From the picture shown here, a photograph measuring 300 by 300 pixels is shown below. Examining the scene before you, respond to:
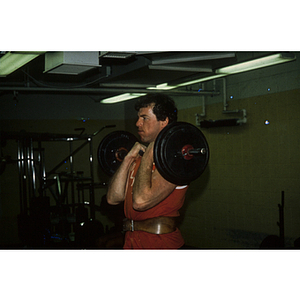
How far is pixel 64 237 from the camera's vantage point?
369cm

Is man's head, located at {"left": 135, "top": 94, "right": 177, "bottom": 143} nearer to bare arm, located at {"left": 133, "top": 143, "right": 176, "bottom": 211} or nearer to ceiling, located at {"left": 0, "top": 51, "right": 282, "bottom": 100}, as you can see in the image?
bare arm, located at {"left": 133, "top": 143, "right": 176, "bottom": 211}

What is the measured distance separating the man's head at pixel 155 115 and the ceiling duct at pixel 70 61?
17.3 inches

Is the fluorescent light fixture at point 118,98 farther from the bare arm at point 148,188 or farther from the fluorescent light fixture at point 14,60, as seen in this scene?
the bare arm at point 148,188

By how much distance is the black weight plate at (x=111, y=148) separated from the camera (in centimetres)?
223

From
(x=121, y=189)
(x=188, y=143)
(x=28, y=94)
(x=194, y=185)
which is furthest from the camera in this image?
(x=28, y=94)

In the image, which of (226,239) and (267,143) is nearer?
(267,143)

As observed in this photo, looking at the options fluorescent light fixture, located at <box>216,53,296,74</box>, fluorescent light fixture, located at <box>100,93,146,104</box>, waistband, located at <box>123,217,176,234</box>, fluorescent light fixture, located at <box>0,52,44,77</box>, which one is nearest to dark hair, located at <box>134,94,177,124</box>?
waistband, located at <box>123,217,176,234</box>

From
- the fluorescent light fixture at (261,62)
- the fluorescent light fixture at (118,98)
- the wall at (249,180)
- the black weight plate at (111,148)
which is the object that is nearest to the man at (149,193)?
the black weight plate at (111,148)

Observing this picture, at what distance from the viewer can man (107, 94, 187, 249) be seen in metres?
1.74

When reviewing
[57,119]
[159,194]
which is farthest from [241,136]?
[57,119]

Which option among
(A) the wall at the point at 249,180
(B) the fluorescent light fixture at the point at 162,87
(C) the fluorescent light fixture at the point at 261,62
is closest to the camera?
(C) the fluorescent light fixture at the point at 261,62

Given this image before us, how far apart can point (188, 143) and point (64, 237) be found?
252cm

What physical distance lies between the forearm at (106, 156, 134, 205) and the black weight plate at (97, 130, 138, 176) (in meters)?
0.34
